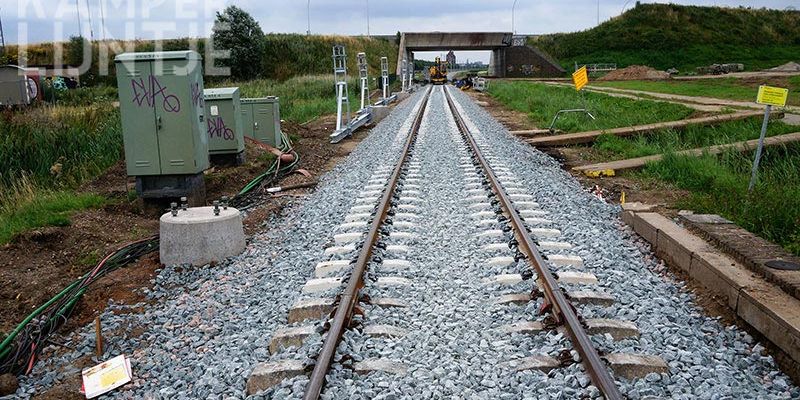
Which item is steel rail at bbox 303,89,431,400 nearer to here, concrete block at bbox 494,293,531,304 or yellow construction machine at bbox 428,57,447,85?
concrete block at bbox 494,293,531,304

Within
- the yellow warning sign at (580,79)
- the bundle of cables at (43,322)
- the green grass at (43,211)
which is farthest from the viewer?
the yellow warning sign at (580,79)

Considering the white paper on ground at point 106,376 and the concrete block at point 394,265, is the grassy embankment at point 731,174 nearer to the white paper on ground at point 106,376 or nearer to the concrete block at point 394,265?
the concrete block at point 394,265

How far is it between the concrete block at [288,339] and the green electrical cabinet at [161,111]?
5.10 m

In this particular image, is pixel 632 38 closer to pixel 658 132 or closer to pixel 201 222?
pixel 658 132

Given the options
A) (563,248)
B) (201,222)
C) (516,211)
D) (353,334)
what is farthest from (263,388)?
(516,211)

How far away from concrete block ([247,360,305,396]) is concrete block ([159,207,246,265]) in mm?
3014

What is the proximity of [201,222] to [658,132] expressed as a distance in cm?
1197

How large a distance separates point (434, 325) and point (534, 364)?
935 mm

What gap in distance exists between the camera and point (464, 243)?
696 cm

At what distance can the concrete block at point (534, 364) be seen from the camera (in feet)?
13.5

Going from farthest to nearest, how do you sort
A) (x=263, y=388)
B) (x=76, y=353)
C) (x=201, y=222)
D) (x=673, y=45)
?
(x=673, y=45) < (x=201, y=222) < (x=76, y=353) < (x=263, y=388)

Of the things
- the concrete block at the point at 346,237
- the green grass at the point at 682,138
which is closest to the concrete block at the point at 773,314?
the concrete block at the point at 346,237

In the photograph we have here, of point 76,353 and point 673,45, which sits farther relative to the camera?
point 673,45

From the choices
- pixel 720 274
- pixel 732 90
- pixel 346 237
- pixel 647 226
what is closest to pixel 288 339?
pixel 346 237
